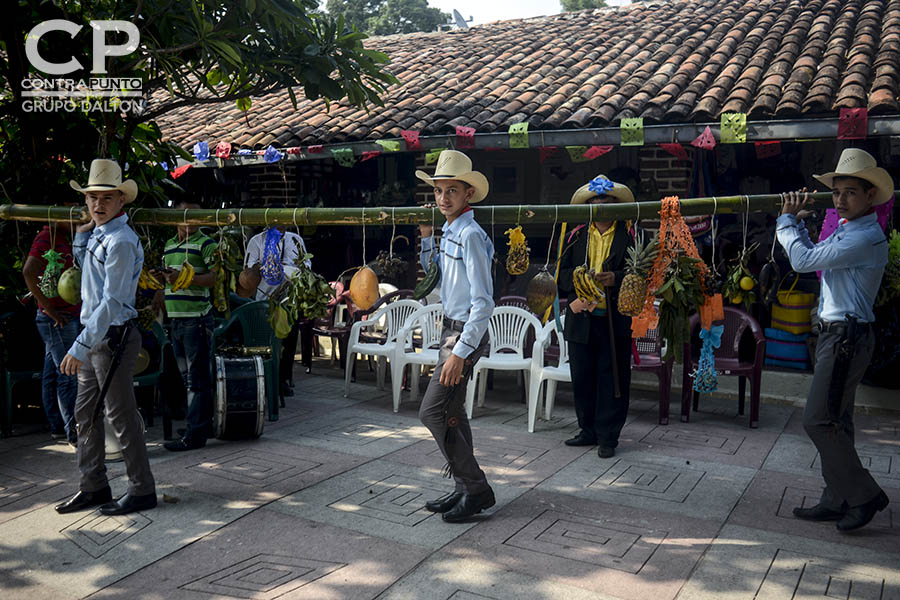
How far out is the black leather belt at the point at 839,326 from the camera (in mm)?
4344

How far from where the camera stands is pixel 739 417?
725 cm

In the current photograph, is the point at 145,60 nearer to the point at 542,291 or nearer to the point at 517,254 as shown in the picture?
the point at 517,254

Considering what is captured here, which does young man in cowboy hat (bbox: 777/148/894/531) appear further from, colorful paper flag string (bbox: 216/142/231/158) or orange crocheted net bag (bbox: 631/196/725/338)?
colorful paper flag string (bbox: 216/142/231/158)

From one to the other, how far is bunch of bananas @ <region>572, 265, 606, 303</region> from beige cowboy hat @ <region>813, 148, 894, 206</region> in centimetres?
161

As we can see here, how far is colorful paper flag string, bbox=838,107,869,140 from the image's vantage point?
724cm

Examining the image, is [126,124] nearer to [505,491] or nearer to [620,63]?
[505,491]

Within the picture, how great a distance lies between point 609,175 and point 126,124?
6167mm

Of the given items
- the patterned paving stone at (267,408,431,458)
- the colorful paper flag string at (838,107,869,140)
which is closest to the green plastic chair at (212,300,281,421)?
the patterned paving stone at (267,408,431,458)

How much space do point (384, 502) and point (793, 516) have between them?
2.57 meters

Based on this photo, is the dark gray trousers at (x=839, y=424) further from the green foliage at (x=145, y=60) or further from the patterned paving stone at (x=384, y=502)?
the green foliage at (x=145, y=60)

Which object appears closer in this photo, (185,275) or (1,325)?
(185,275)

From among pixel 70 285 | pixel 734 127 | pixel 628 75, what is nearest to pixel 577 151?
pixel 628 75

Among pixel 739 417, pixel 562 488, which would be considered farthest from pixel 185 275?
pixel 739 417

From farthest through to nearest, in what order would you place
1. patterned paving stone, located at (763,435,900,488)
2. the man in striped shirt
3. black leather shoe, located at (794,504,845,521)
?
1. the man in striped shirt
2. patterned paving stone, located at (763,435,900,488)
3. black leather shoe, located at (794,504,845,521)
